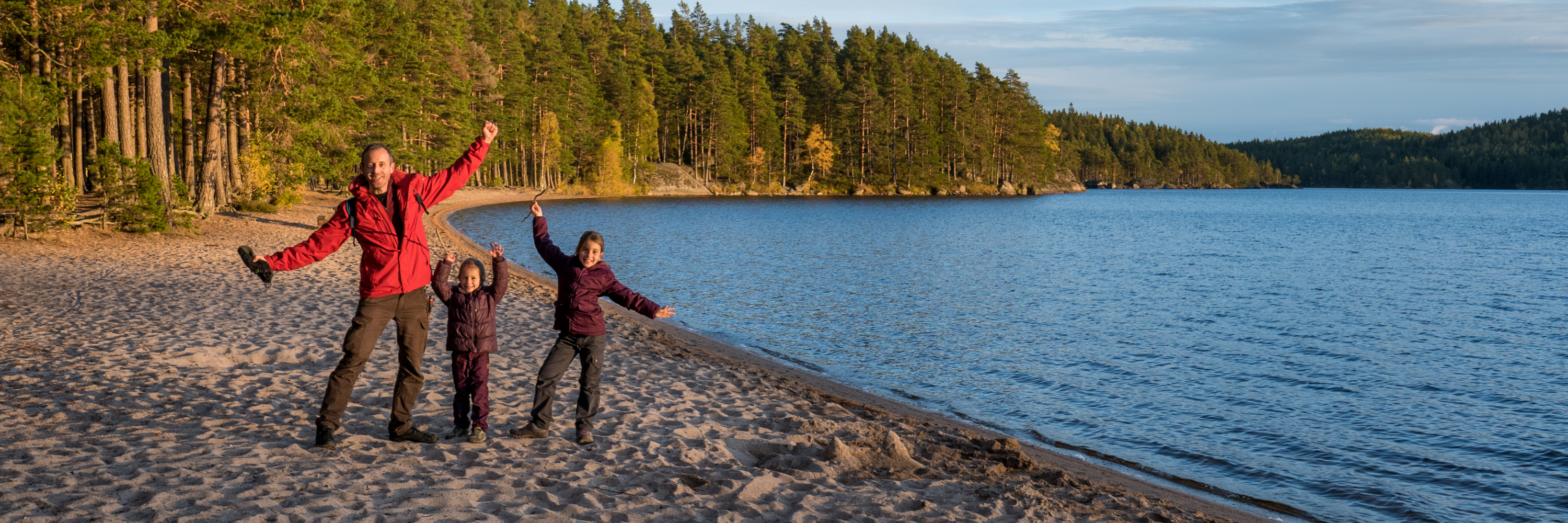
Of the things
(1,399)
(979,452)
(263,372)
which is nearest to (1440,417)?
(979,452)

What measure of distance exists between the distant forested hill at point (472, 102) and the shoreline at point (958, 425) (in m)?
12.6

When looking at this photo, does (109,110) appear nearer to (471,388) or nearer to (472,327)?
(471,388)

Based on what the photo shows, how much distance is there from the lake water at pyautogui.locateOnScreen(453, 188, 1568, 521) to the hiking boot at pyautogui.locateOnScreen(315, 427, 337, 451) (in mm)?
6636

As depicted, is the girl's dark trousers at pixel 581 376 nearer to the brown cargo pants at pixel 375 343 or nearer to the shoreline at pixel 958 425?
the brown cargo pants at pixel 375 343

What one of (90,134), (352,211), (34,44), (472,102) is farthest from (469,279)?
(472,102)

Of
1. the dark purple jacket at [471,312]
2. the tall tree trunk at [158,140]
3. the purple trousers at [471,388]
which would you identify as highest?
the tall tree trunk at [158,140]

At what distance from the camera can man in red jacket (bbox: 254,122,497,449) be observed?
18.4 ft

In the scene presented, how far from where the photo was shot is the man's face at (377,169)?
5582 millimetres

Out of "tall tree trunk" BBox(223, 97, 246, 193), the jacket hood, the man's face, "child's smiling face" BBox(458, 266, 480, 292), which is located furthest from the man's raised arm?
"tall tree trunk" BBox(223, 97, 246, 193)

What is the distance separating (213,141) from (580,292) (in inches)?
1004

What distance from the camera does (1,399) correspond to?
7.05m

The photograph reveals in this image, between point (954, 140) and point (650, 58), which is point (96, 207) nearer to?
point (650, 58)

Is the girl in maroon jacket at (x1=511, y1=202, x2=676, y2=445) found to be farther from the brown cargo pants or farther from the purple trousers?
the brown cargo pants

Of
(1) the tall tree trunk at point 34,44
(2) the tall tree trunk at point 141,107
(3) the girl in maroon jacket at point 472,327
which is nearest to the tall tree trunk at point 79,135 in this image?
(2) the tall tree trunk at point 141,107
